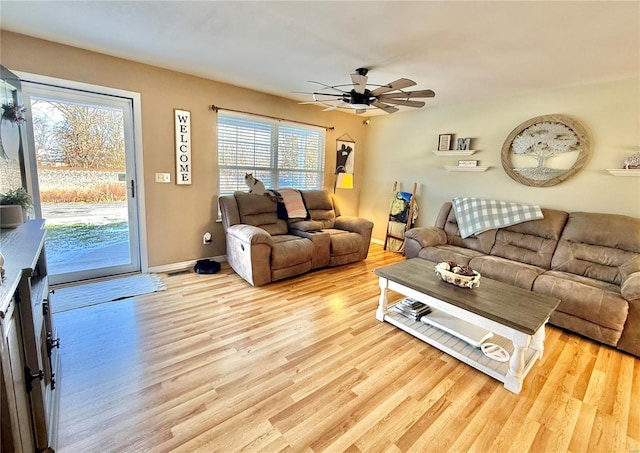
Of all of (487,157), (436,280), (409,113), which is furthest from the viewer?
(409,113)

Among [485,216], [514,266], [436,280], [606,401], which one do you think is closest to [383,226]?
[485,216]

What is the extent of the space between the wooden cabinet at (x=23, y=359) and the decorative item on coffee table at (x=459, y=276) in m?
2.48

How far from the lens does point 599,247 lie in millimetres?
2918

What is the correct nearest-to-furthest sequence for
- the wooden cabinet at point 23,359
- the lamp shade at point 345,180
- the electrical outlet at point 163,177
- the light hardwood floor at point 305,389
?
the wooden cabinet at point 23,359 < the light hardwood floor at point 305,389 < the electrical outlet at point 163,177 < the lamp shade at point 345,180

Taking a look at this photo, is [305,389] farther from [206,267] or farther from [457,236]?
[457,236]

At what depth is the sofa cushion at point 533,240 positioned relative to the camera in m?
3.22

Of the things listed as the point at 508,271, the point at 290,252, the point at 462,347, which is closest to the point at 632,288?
the point at 508,271

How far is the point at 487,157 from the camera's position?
4.00 metres

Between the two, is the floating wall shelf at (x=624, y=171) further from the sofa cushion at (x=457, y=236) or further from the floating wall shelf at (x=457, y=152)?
the floating wall shelf at (x=457, y=152)

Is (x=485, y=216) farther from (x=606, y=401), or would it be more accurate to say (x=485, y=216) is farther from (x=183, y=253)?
(x=183, y=253)

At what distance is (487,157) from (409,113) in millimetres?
1498

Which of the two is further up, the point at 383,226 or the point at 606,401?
the point at 383,226

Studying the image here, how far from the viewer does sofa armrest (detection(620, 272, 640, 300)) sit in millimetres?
2273

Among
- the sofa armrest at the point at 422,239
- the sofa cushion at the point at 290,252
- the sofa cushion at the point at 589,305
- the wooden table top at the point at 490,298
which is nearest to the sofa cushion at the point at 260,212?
the sofa cushion at the point at 290,252
